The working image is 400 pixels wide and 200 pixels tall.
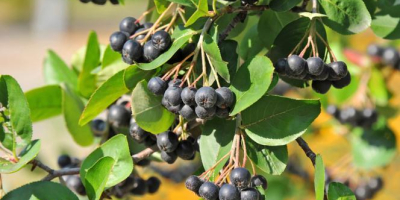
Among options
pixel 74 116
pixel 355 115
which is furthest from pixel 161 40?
pixel 355 115

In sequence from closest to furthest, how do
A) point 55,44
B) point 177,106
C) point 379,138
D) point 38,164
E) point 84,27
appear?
1. point 177,106
2. point 38,164
3. point 379,138
4. point 55,44
5. point 84,27

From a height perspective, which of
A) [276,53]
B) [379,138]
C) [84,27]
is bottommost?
[84,27]

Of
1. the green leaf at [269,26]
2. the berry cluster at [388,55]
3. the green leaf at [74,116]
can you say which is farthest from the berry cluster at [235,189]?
the berry cluster at [388,55]

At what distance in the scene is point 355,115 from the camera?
7.14 ft

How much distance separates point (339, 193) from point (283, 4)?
0.89 ft

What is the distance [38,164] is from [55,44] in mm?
11417

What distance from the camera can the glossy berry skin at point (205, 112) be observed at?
0.84m

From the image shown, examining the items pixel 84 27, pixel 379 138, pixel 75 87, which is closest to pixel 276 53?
pixel 75 87

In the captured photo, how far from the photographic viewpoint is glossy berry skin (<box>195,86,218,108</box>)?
82 centimetres

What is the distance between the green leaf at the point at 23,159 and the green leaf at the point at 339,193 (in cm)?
41

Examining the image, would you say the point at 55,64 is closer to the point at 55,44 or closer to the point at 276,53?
the point at 276,53

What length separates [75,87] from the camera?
4.48 feet

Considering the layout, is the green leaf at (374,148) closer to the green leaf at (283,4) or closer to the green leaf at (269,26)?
the green leaf at (269,26)

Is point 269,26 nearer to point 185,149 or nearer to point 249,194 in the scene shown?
Answer: point 185,149
